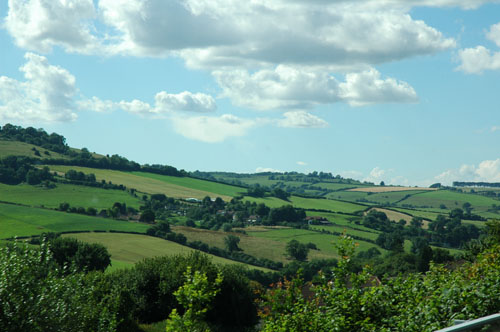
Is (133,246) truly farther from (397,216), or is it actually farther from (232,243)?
(397,216)

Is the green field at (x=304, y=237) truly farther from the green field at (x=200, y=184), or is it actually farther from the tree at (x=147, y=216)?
the green field at (x=200, y=184)

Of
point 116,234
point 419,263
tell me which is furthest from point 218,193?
point 419,263

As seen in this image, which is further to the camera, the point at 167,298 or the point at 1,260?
the point at 167,298

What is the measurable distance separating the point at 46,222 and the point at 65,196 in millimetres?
32676

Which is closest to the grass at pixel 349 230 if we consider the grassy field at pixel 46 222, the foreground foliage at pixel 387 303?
the grassy field at pixel 46 222

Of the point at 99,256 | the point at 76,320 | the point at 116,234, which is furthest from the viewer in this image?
the point at 116,234

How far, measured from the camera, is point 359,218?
496 ft

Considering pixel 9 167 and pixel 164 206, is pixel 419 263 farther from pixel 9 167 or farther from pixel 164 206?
pixel 9 167

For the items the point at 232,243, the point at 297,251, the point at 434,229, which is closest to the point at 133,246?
the point at 232,243

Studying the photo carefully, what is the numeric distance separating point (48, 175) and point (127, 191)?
882 inches

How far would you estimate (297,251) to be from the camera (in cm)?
10888

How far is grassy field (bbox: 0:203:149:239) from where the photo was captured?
95.9 m

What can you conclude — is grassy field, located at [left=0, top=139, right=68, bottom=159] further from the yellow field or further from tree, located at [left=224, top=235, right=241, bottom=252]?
the yellow field

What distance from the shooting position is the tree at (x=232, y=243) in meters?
110
